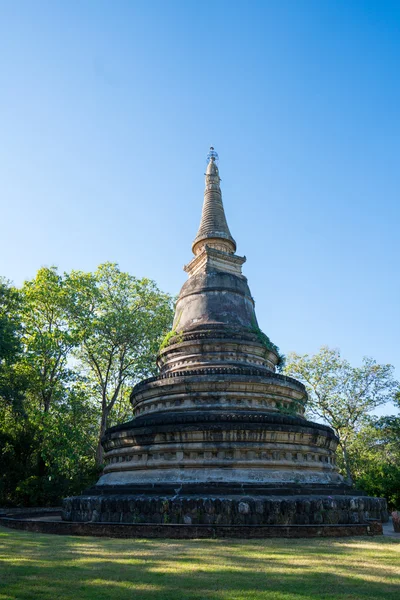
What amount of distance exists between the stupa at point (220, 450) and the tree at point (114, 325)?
8.64 meters

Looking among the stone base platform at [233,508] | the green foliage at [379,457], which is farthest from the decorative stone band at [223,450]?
the green foliage at [379,457]

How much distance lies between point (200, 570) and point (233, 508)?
5.79 m

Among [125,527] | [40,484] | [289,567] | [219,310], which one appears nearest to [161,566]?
[289,567]

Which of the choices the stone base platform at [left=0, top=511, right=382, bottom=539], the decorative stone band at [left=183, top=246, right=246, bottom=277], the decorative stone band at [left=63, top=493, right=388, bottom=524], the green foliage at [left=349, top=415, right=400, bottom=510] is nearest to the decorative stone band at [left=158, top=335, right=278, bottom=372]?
the decorative stone band at [left=183, top=246, right=246, bottom=277]

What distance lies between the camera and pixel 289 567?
7258 mm

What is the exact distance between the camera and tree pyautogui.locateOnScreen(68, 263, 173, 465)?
97.9ft

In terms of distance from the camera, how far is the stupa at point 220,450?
504 inches

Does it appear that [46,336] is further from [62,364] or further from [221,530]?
[221,530]

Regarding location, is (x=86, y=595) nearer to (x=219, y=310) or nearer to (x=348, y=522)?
(x=348, y=522)

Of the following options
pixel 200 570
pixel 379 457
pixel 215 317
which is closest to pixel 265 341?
pixel 215 317

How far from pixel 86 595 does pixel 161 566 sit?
2.19 m

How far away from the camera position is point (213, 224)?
28312 millimetres

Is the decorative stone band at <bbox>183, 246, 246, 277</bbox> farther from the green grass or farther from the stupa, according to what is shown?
the green grass

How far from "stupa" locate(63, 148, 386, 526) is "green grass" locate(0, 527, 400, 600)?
2.23 metres
